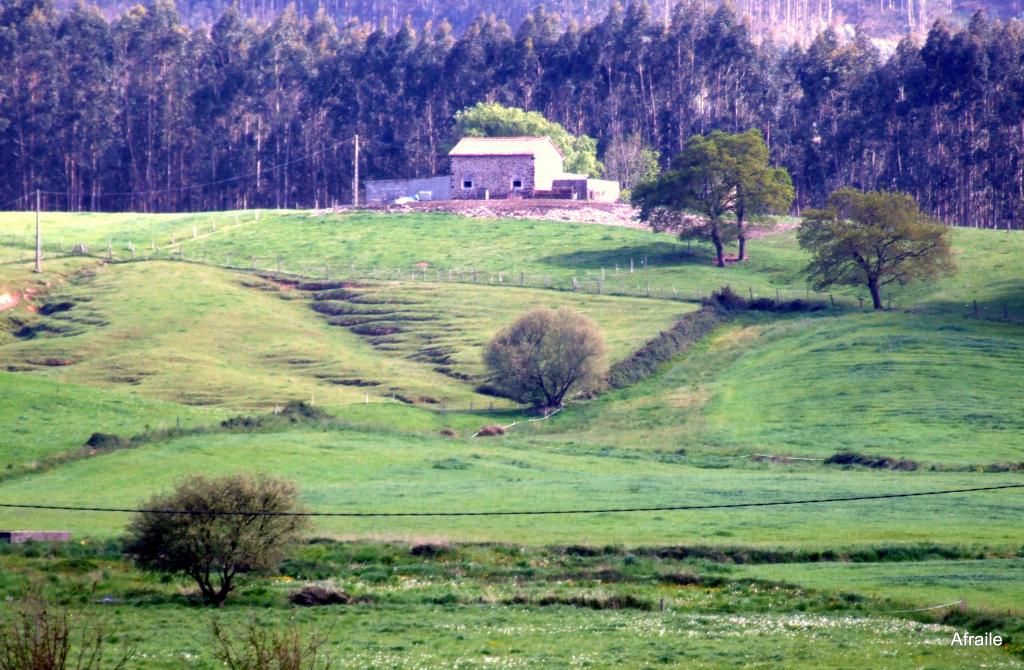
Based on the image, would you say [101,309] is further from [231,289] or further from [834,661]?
[834,661]

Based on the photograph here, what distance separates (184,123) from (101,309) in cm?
6626

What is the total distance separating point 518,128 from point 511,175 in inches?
507

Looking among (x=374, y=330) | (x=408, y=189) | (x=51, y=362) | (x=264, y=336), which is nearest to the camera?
(x=51, y=362)

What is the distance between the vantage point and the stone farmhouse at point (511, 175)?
12119 centimetres

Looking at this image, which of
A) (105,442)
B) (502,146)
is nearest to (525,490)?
(105,442)

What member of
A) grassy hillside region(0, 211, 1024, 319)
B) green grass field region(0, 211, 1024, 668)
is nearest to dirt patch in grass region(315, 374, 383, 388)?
green grass field region(0, 211, 1024, 668)

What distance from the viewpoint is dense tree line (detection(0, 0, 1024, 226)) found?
469 ft

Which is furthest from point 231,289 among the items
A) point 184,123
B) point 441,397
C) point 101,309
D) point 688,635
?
point 688,635

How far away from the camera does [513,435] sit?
65.1 metres

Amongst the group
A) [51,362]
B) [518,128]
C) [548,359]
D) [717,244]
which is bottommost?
[51,362]

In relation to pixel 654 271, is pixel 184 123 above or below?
above

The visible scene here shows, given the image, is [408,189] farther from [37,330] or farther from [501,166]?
[37,330]

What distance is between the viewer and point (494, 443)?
61.8 meters

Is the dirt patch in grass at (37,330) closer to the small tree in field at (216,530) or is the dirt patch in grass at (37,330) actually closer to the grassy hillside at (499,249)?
the grassy hillside at (499,249)
